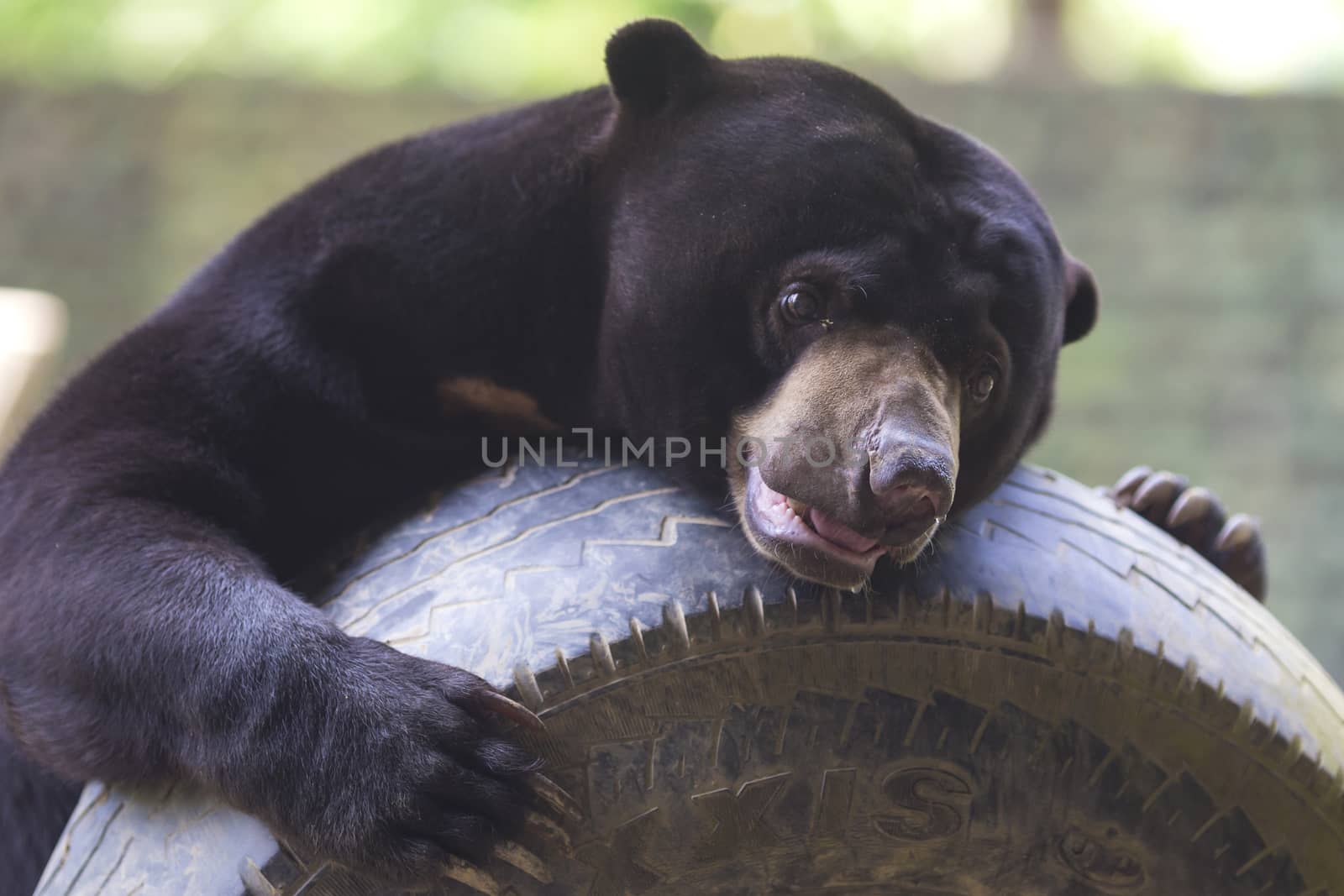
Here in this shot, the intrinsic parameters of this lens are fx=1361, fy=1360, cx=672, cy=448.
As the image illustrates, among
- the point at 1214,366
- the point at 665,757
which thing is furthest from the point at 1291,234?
the point at 665,757

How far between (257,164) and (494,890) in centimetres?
654

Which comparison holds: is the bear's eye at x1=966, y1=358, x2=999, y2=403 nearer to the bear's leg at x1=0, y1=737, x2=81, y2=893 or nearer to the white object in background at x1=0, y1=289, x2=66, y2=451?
the bear's leg at x1=0, y1=737, x2=81, y2=893

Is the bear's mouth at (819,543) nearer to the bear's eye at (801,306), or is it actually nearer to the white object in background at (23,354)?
the bear's eye at (801,306)

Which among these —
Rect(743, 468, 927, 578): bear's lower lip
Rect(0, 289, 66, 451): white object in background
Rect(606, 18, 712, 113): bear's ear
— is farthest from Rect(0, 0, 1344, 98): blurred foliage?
Rect(743, 468, 927, 578): bear's lower lip

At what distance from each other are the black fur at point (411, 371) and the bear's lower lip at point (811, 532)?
0.28 meters

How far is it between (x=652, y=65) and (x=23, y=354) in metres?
2.49

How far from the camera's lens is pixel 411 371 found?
8.44 feet

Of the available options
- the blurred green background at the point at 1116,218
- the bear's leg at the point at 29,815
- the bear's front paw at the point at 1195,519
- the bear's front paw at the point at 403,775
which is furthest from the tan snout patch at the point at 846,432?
the blurred green background at the point at 1116,218

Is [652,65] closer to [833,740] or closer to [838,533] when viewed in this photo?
[838,533]

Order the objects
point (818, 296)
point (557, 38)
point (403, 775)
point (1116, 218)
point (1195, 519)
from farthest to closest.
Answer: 1. point (557, 38)
2. point (1116, 218)
3. point (1195, 519)
4. point (818, 296)
5. point (403, 775)

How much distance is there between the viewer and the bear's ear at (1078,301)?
8.95 ft

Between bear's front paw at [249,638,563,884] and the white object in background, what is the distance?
245 cm

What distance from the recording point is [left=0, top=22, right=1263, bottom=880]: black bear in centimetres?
185

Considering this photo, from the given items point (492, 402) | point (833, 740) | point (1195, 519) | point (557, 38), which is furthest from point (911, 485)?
point (557, 38)
